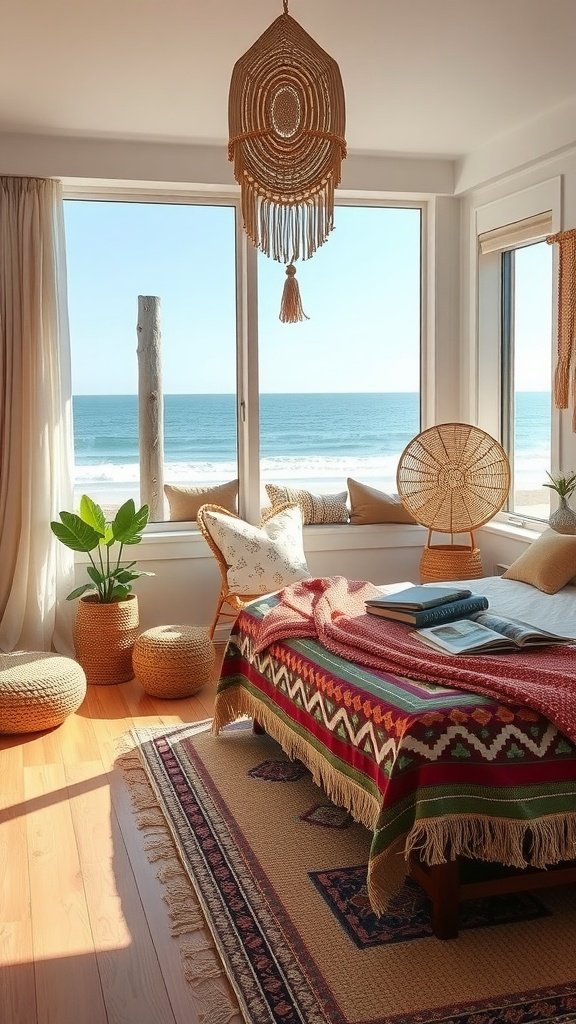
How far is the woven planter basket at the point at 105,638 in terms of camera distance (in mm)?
4848

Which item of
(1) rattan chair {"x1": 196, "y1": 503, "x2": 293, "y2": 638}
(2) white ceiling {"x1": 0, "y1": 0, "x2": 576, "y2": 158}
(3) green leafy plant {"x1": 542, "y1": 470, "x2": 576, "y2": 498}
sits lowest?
(1) rattan chair {"x1": 196, "y1": 503, "x2": 293, "y2": 638}

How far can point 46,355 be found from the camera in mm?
5145

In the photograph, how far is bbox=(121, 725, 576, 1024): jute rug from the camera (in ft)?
7.09

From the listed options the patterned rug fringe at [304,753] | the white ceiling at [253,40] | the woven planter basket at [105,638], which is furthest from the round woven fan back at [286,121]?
the woven planter basket at [105,638]

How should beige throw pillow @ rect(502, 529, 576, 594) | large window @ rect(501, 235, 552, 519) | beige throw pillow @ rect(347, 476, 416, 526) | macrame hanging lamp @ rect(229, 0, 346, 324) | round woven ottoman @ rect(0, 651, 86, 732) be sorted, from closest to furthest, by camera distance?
macrame hanging lamp @ rect(229, 0, 346, 324) < round woven ottoman @ rect(0, 651, 86, 732) < beige throw pillow @ rect(502, 529, 576, 594) < large window @ rect(501, 235, 552, 519) < beige throw pillow @ rect(347, 476, 416, 526)

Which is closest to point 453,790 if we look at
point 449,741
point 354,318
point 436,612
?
point 449,741

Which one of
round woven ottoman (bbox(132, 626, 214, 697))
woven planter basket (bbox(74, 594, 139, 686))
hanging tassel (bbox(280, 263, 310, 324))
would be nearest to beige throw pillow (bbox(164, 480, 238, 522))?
woven planter basket (bbox(74, 594, 139, 686))

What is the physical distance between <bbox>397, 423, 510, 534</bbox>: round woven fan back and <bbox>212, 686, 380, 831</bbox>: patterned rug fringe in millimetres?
1844

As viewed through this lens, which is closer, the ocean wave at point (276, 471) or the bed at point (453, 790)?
the bed at point (453, 790)

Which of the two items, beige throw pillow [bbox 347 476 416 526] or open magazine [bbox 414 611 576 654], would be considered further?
beige throw pillow [bbox 347 476 416 526]

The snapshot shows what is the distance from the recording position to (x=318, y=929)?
2479 mm

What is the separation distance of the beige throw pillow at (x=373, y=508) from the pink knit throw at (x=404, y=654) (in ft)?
5.91

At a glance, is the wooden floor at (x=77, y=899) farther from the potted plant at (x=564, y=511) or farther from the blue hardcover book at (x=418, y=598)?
the potted plant at (x=564, y=511)

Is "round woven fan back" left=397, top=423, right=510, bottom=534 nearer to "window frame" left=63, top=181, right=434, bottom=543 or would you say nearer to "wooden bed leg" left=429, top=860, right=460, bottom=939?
"window frame" left=63, top=181, right=434, bottom=543
